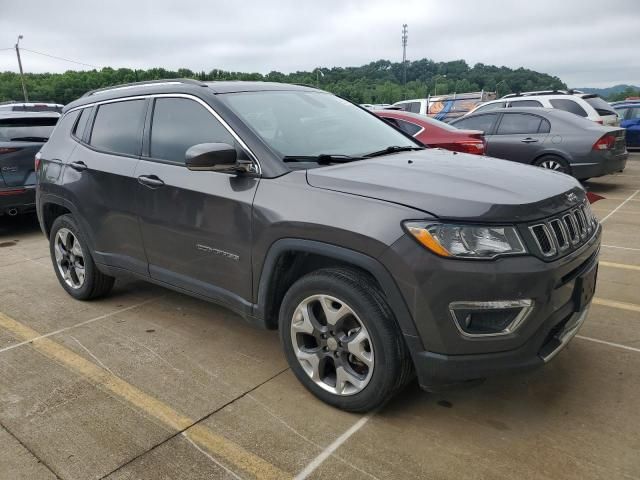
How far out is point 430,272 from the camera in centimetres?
236

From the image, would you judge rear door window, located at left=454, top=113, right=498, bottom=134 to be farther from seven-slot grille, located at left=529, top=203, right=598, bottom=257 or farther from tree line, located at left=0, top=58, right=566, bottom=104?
tree line, located at left=0, top=58, right=566, bottom=104

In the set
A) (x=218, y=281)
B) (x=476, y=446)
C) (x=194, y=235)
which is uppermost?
(x=194, y=235)

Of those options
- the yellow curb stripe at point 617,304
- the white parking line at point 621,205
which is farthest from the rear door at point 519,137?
the yellow curb stripe at point 617,304

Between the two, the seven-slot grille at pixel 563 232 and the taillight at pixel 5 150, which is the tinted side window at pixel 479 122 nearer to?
the seven-slot grille at pixel 563 232

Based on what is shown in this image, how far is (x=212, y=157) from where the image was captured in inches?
115

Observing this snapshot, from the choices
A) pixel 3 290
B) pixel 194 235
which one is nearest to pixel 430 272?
pixel 194 235

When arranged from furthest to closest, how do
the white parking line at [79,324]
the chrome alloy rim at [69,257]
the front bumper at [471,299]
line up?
the chrome alloy rim at [69,257]
the white parking line at [79,324]
the front bumper at [471,299]

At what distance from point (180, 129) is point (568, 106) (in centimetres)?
1023

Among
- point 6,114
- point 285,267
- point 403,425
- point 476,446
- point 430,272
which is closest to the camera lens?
point 430,272

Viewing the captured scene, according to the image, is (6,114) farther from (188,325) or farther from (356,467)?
(356,467)

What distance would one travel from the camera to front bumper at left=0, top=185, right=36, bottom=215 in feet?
22.1

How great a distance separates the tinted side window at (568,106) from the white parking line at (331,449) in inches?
407

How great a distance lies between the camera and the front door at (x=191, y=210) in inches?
122

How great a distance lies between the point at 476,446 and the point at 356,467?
0.59 metres
